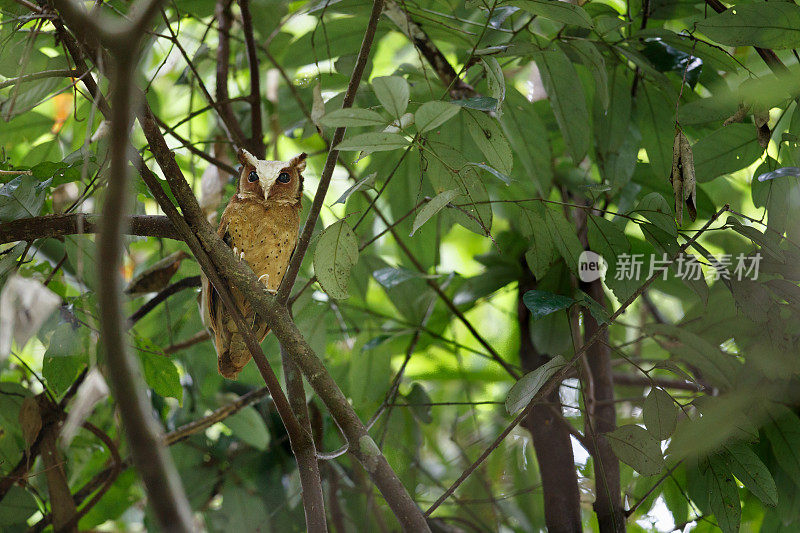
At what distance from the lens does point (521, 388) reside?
2.87 ft

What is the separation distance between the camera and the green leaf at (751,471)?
35.4 inches

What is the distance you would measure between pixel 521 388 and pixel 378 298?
1.18 m

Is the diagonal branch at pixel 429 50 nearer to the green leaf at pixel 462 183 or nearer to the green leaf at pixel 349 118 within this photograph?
the green leaf at pixel 462 183

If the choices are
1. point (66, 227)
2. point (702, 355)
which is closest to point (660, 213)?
point (702, 355)

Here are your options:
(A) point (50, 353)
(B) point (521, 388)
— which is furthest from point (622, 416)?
(A) point (50, 353)

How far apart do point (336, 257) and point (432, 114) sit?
9.3 inches

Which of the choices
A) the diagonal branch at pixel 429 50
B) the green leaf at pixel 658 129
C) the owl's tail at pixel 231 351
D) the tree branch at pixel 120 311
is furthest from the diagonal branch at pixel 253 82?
the tree branch at pixel 120 311

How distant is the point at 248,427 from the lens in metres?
1.44

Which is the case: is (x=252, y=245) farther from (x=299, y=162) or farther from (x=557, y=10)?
(x=557, y=10)

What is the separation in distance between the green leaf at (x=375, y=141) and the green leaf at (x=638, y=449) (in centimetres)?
53

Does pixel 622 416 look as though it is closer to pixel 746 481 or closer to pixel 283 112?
pixel 746 481

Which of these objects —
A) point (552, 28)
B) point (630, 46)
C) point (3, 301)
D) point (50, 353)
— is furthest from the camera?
point (552, 28)
